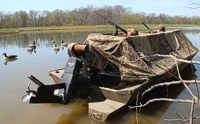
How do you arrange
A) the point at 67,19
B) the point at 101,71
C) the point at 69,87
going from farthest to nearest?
the point at 67,19
the point at 101,71
the point at 69,87

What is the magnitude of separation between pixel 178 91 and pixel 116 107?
4.24 metres

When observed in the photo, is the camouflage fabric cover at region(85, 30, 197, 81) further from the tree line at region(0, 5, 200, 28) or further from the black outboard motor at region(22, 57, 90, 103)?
the tree line at region(0, 5, 200, 28)

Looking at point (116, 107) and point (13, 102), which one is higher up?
point (116, 107)

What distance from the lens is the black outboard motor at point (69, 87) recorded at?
7042mm

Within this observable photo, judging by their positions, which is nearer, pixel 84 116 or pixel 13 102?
pixel 84 116

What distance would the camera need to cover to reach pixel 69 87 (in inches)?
293

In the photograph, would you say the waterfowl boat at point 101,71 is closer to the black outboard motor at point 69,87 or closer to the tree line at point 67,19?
the black outboard motor at point 69,87

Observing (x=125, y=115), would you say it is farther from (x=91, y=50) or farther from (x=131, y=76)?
(x=91, y=50)

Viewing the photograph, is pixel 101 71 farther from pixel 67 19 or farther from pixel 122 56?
pixel 67 19

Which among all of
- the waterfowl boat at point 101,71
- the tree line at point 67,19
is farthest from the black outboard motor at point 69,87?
the tree line at point 67,19

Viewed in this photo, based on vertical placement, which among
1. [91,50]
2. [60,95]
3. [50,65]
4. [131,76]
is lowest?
[50,65]

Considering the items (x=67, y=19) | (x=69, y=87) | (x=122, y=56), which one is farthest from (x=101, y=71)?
(x=67, y=19)

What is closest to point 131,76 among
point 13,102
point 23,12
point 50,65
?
point 13,102

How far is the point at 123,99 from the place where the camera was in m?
7.36
